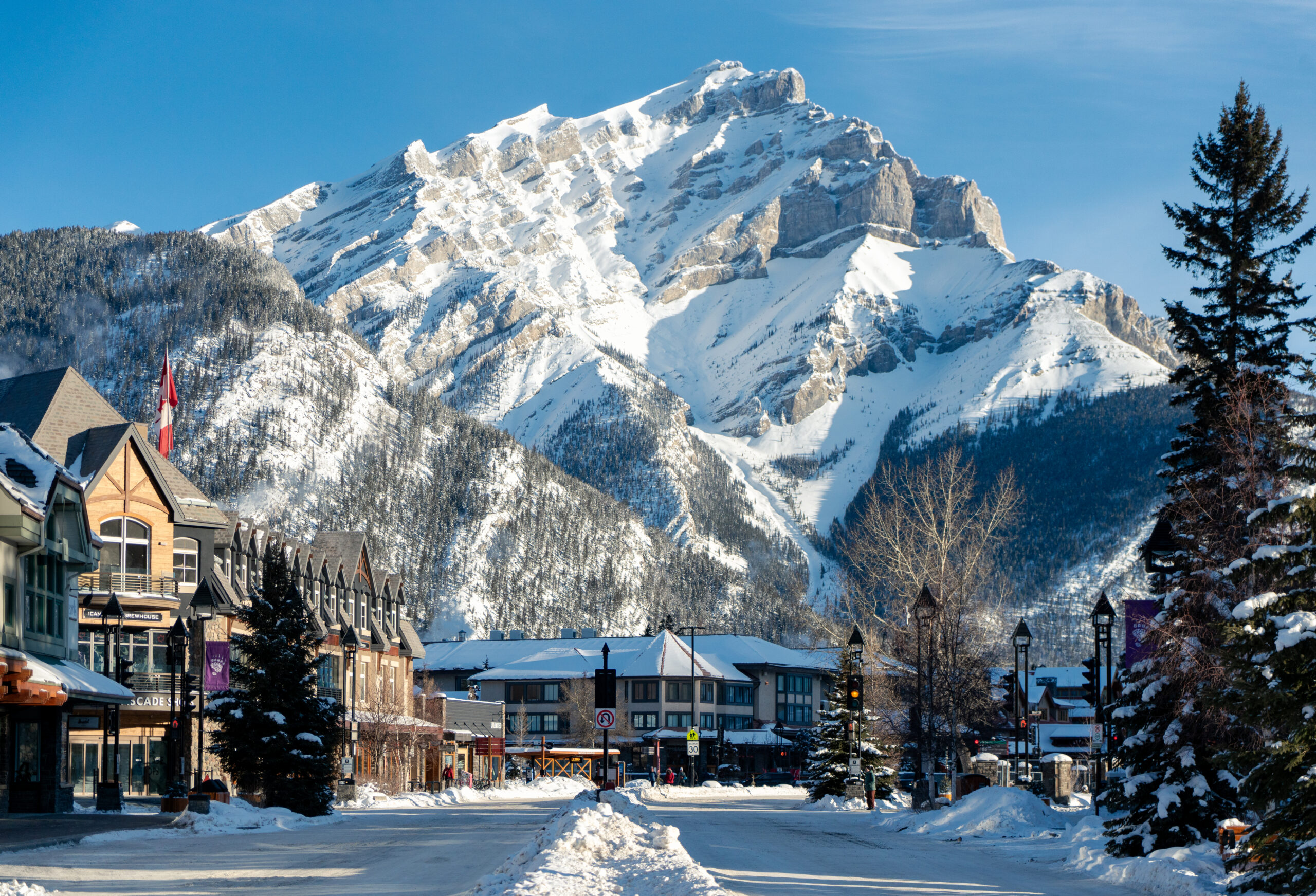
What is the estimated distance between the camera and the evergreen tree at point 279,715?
39.6 meters

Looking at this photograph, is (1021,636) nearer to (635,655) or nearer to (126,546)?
(126,546)

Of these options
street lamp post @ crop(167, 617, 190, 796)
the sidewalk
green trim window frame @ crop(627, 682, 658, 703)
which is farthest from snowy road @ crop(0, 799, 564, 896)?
green trim window frame @ crop(627, 682, 658, 703)

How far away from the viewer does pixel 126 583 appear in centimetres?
5159

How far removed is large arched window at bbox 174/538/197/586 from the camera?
55250 mm

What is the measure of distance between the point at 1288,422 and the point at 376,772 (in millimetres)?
50776

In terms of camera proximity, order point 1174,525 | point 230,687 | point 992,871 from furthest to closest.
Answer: point 230,687 < point 1174,525 < point 992,871

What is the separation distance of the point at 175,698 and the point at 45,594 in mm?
13356

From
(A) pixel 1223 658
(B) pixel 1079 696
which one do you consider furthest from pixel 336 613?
(B) pixel 1079 696

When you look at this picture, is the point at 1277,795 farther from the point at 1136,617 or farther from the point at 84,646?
the point at 84,646

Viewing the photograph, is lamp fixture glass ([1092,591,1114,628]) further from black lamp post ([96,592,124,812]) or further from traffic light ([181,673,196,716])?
black lamp post ([96,592,124,812])

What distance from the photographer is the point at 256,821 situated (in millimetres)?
34688

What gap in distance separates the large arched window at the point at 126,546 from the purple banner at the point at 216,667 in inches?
394

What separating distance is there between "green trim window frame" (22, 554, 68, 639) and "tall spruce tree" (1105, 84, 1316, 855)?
82.0 feet

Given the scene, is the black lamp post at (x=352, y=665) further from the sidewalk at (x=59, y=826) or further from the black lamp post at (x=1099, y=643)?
the black lamp post at (x=1099, y=643)
